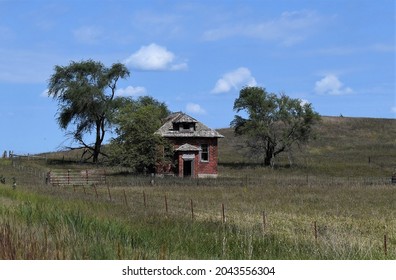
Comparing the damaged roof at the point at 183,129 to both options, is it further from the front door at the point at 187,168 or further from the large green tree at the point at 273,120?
the large green tree at the point at 273,120

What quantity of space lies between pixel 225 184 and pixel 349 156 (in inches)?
1459

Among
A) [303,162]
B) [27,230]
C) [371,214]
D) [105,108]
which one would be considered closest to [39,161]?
[105,108]

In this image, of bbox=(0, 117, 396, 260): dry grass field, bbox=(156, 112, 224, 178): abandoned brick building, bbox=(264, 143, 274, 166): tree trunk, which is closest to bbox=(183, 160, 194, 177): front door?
bbox=(156, 112, 224, 178): abandoned brick building

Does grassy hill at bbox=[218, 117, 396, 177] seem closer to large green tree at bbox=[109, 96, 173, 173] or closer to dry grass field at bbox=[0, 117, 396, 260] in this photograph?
large green tree at bbox=[109, 96, 173, 173]

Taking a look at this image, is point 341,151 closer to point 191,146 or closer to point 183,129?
point 183,129

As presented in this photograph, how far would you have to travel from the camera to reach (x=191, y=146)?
55594 mm

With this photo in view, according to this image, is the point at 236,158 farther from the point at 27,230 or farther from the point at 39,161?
the point at 27,230

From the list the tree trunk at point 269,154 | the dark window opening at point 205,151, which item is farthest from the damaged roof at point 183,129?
the tree trunk at point 269,154

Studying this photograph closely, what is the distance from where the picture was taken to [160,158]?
178 feet

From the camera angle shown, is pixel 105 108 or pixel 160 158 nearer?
pixel 160 158

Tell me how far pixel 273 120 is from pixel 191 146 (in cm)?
1676

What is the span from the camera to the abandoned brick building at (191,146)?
55.8 m
